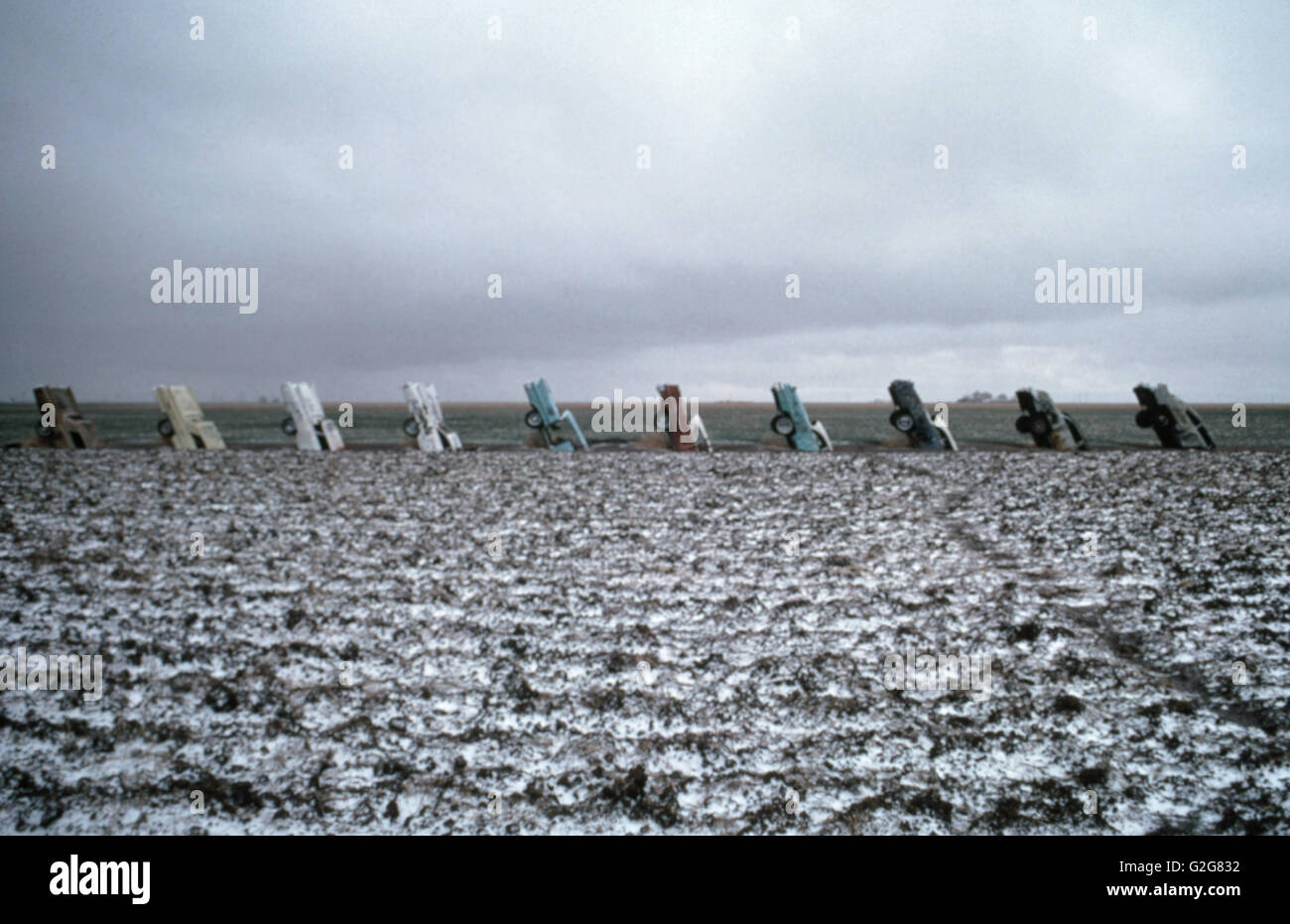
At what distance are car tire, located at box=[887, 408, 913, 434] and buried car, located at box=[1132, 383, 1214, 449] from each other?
604 centimetres

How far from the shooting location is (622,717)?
5.11 meters

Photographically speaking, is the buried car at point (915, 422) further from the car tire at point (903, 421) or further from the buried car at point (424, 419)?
the buried car at point (424, 419)

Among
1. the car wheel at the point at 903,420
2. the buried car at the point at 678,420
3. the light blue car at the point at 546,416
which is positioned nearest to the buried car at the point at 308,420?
the light blue car at the point at 546,416

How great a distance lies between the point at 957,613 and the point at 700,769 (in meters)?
3.30

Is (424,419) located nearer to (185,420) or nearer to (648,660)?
(185,420)

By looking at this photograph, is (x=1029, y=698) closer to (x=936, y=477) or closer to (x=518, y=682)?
(x=518, y=682)

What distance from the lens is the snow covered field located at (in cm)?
432

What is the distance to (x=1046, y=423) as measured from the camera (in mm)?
17109

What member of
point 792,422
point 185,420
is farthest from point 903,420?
point 185,420

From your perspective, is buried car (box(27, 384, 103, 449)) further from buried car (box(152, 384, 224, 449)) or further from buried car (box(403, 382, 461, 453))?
buried car (box(403, 382, 461, 453))

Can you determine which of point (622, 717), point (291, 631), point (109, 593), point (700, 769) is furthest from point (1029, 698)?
point (109, 593)

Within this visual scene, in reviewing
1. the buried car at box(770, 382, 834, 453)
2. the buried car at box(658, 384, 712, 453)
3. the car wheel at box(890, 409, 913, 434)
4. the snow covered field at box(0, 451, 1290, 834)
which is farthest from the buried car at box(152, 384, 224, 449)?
the car wheel at box(890, 409, 913, 434)

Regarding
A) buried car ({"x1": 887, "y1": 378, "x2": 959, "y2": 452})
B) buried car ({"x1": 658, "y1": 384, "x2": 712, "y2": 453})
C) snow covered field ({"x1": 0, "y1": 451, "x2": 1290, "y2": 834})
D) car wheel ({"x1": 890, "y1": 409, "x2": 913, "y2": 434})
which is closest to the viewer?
snow covered field ({"x1": 0, "y1": 451, "x2": 1290, "y2": 834})

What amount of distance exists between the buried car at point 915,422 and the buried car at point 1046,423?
71.0 inches
